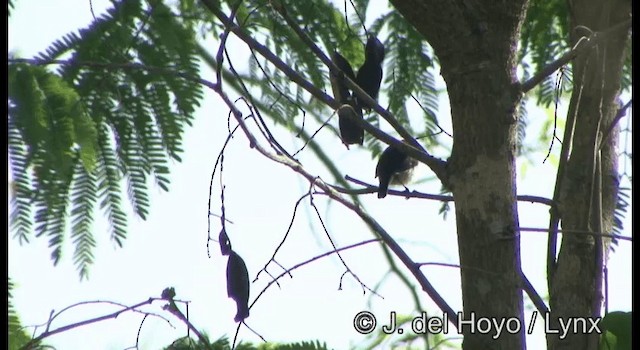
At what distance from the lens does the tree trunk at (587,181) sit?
2.44 metres

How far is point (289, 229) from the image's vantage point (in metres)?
2.44

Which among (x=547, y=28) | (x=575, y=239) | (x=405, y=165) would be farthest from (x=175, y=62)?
(x=575, y=239)

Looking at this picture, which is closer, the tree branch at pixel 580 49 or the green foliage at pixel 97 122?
the tree branch at pixel 580 49

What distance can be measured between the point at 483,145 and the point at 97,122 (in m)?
1.72

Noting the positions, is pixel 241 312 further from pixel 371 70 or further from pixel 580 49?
pixel 371 70

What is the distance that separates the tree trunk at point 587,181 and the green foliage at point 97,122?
1484 millimetres

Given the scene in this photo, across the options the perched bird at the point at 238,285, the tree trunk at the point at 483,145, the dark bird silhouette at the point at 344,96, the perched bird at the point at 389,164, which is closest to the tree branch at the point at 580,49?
the tree trunk at the point at 483,145

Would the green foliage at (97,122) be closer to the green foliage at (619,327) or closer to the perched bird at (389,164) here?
the perched bird at (389,164)

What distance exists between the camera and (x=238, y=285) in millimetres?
2338

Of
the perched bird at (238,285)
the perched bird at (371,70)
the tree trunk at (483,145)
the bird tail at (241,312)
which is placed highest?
the perched bird at (371,70)
